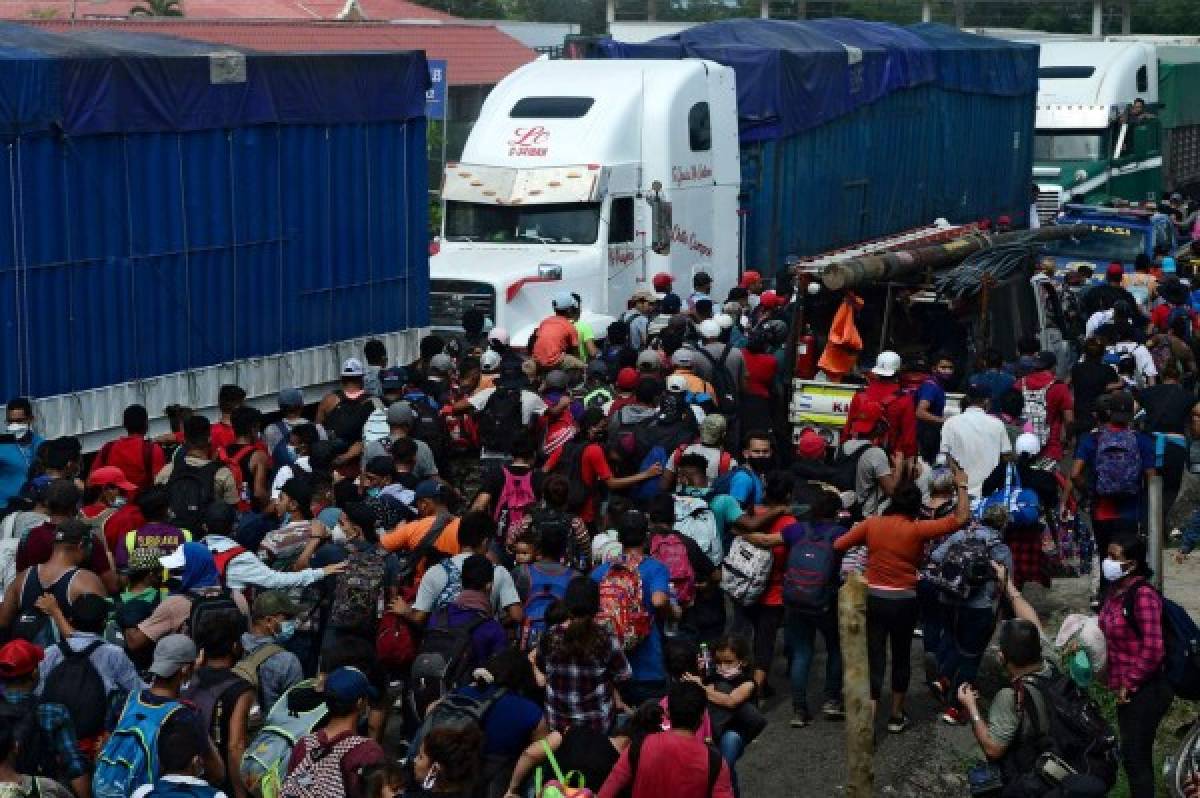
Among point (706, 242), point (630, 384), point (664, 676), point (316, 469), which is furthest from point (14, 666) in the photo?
point (706, 242)

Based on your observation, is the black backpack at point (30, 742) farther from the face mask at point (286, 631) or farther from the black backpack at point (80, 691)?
the face mask at point (286, 631)

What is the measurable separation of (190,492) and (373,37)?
Result: 32.8 m

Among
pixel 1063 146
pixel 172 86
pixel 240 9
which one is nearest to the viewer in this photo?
pixel 172 86

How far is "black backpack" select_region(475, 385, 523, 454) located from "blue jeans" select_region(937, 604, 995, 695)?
3550 millimetres

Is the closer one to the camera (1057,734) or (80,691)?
(1057,734)

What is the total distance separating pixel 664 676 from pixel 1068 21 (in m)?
65.4

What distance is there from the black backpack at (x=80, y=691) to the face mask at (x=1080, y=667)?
4.29 metres

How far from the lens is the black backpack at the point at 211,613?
29.5ft

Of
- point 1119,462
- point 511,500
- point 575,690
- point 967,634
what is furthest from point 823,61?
point 575,690

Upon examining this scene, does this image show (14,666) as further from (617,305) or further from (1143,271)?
(1143,271)

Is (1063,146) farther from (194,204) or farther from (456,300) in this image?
(194,204)

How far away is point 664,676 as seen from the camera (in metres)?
10.0

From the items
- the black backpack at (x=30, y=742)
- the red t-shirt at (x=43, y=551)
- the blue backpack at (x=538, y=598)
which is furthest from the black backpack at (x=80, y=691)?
the blue backpack at (x=538, y=598)

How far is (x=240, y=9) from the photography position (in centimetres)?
5612
